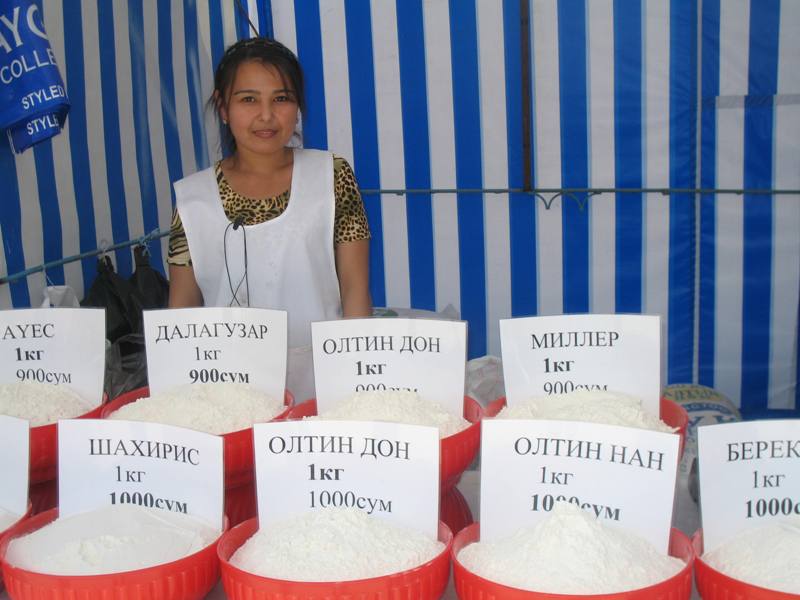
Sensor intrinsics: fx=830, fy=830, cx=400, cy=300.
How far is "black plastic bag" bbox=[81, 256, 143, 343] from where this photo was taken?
218 centimetres

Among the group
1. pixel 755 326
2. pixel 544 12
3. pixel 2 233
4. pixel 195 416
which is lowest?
pixel 755 326

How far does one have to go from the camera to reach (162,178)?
2697 mm

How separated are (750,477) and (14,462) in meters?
0.76

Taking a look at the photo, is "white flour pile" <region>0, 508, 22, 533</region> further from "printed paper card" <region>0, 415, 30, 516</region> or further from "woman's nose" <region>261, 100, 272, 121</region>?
"woman's nose" <region>261, 100, 272, 121</region>

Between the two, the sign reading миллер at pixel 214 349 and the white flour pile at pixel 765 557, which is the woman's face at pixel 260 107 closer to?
the sign reading миллер at pixel 214 349

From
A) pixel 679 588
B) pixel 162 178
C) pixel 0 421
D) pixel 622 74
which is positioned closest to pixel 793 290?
pixel 622 74

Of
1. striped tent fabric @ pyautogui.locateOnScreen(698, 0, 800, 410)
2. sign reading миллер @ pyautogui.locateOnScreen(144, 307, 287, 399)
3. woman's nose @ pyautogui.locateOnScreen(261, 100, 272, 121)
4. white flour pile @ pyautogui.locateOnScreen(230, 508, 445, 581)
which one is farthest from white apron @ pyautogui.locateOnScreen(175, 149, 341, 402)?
striped tent fabric @ pyautogui.locateOnScreen(698, 0, 800, 410)

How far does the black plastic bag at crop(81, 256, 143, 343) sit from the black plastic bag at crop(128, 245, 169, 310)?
5 centimetres

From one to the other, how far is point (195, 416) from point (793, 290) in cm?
249

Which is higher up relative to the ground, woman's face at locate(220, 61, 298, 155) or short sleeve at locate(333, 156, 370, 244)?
woman's face at locate(220, 61, 298, 155)

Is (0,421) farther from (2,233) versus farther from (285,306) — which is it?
(2,233)

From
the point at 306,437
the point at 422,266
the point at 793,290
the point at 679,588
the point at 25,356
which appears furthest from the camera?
the point at 422,266

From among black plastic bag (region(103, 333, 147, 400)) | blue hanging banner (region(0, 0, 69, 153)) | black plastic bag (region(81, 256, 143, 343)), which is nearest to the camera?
blue hanging banner (region(0, 0, 69, 153))

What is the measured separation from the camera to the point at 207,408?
1014 millimetres
